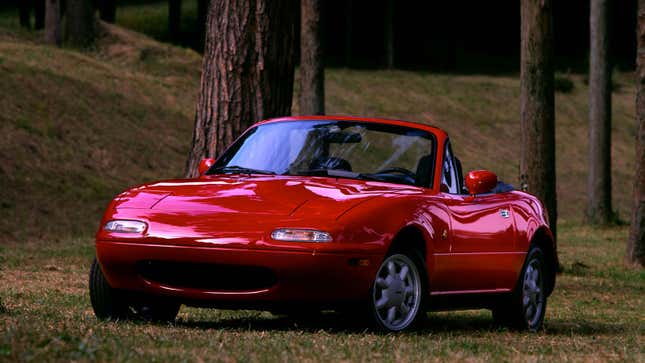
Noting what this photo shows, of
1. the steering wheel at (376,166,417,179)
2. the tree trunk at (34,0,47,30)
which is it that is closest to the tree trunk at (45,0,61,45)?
the tree trunk at (34,0,47,30)

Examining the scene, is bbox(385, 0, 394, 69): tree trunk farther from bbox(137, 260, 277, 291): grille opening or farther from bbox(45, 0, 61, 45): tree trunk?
bbox(137, 260, 277, 291): grille opening

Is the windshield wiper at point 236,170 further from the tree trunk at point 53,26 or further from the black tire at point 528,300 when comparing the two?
the tree trunk at point 53,26

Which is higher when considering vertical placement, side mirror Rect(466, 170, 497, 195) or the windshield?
the windshield

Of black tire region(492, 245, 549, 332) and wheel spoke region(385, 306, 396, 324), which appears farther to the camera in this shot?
black tire region(492, 245, 549, 332)

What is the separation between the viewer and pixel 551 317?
40.3 ft

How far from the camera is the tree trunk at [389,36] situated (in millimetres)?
53469

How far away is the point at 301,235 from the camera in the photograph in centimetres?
820

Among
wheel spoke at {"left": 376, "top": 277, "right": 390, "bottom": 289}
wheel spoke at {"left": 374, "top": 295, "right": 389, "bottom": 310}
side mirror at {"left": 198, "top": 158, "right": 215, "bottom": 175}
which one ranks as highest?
side mirror at {"left": 198, "top": 158, "right": 215, "bottom": 175}

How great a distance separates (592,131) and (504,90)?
73.7ft

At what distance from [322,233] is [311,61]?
16.3m

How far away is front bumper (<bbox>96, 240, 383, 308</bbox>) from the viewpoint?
26.8 ft

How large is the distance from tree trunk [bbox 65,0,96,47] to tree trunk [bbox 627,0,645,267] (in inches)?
959

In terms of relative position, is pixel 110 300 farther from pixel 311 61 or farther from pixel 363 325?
pixel 311 61

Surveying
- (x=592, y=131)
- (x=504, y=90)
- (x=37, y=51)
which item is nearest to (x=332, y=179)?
(x=592, y=131)
